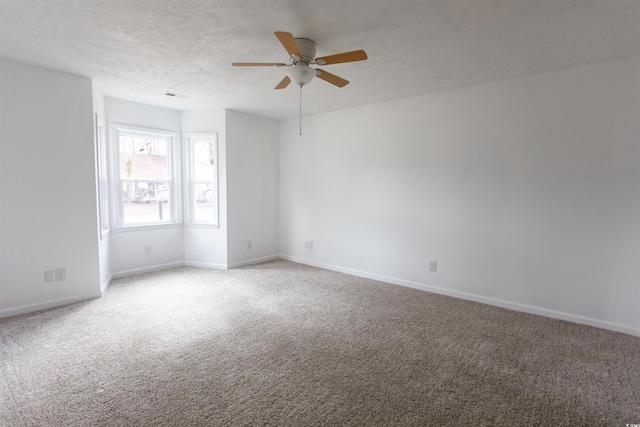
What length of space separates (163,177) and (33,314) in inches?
97.7

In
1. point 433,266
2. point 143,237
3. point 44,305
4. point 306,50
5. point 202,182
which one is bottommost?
point 44,305

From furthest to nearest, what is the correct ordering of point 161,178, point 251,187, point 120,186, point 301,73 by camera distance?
1. point 251,187
2. point 161,178
3. point 120,186
4. point 301,73

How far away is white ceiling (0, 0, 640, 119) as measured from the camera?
214cm

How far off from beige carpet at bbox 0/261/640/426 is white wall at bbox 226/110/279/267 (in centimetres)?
162

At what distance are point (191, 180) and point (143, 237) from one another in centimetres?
A: 115

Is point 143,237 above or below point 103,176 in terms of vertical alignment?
below

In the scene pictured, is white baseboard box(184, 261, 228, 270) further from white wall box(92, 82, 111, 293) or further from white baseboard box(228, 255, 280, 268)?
white wall box(92, 82, 111, 293)

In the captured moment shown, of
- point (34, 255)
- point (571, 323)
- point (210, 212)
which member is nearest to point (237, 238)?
point (210, 212)

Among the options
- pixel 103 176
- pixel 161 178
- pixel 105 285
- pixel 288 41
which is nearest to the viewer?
pixel 288 41

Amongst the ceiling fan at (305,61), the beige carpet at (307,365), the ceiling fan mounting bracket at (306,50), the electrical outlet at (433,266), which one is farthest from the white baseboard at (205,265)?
the ceiling fan mounting bracket at (306,50)

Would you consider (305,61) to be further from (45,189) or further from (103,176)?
(103,176)

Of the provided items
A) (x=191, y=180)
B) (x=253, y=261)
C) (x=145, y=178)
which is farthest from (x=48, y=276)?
(x=253, y=261)

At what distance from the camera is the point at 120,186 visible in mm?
4582

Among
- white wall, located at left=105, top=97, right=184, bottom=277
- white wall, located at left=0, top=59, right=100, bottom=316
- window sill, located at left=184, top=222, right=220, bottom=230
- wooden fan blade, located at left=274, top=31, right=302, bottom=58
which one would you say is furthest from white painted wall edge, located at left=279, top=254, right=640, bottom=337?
white wall, located at left=0, top=59, right=100, bottom=316
